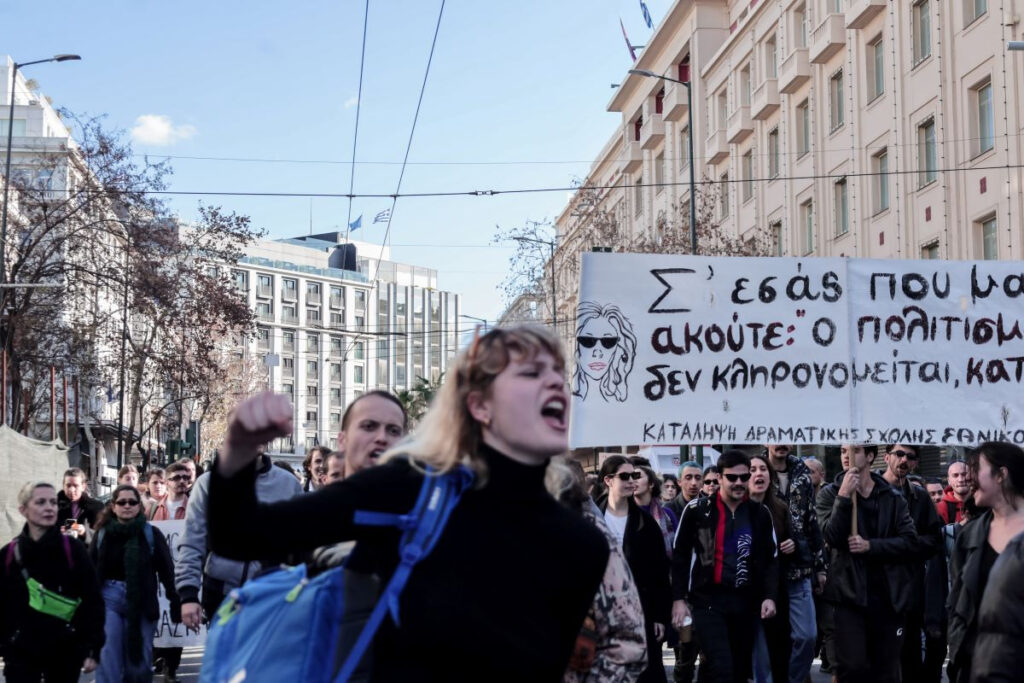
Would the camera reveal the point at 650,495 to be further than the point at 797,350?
Yes

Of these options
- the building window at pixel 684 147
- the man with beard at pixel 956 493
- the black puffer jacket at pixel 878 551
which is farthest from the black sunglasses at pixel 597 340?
the building window at pixel 684 147

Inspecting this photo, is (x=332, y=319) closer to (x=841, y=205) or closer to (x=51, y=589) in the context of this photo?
(x=841, y=205)

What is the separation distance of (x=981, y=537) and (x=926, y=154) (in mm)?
26712

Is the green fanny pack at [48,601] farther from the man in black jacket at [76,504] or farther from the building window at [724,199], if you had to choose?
the building window at [724,199]

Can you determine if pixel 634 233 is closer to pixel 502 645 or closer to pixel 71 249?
pixel 71 249

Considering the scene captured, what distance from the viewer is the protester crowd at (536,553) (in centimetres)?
305

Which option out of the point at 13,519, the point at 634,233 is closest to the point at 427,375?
the point at 634,233

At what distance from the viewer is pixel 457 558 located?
307cm

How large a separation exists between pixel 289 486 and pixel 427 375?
151494mm

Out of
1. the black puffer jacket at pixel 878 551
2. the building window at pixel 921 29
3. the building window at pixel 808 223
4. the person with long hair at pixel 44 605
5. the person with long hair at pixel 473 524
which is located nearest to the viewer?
the person with long hair at pixel 473 524

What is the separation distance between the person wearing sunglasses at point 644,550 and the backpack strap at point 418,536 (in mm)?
5302

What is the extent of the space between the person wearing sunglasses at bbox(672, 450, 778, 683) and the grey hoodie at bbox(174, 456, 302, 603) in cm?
313

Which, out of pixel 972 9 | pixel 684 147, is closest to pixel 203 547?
pixel 972 9

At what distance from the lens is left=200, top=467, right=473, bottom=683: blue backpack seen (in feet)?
9.87
